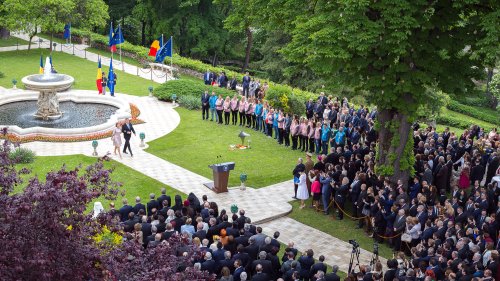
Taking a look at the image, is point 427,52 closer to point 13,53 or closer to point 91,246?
point 91,246

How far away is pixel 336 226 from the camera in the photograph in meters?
21.0

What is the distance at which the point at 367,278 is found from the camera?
47.8 ft

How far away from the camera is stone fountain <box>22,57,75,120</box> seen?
29.5m

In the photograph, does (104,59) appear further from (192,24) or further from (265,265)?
(265,265)

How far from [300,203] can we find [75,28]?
36.6 metres

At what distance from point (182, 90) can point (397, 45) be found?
1875cm

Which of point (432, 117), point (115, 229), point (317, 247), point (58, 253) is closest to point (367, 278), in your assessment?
point (317, 247)

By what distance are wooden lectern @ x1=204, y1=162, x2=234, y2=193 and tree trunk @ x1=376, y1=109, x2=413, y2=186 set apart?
208 inches

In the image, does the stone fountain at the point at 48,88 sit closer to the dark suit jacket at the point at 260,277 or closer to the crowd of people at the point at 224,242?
the crowd of people at the point at 224,242

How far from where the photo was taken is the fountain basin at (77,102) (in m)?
28.3

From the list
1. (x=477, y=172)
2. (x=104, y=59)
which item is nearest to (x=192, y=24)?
(x=104, y=59)

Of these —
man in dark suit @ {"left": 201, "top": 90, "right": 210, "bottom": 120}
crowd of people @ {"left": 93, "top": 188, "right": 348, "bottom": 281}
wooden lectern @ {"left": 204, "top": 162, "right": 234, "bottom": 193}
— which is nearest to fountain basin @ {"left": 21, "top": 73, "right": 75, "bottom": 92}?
man in dark suit @ {"left": 201, "top": 90, "right": 210, "bottom": 120}

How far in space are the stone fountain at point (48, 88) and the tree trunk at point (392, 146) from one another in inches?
596

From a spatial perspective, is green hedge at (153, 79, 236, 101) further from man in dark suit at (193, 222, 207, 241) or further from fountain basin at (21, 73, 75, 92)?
man in dark suit at (193, 222, 207, 241)
